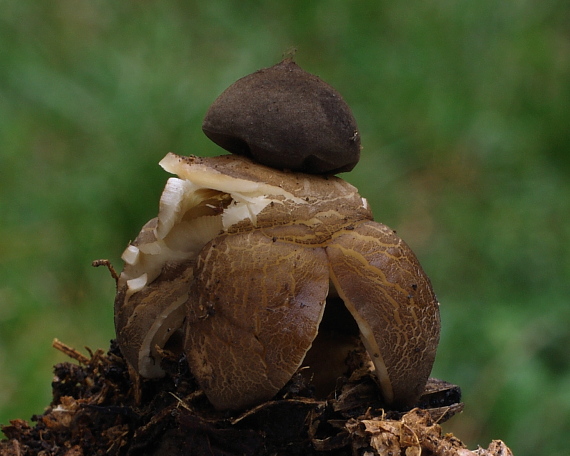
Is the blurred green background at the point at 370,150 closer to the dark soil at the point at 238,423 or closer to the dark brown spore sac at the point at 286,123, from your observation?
the dark soil at the point at 238,423

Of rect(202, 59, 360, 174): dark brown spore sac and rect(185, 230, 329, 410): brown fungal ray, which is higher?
rect(202, 59, 360, 174): dark brown spore sac

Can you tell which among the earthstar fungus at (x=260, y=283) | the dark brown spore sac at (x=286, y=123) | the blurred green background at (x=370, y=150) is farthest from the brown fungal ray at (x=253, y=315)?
the blurred green background at (x=370, y=150)

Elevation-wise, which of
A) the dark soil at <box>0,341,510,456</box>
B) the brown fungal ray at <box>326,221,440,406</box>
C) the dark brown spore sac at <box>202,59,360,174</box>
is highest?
the dark brown spore sac at <box>202,59,360,174</box>

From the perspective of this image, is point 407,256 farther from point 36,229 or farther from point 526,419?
point 36,229

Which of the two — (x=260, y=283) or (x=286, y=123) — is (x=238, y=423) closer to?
(x=260, y=283)

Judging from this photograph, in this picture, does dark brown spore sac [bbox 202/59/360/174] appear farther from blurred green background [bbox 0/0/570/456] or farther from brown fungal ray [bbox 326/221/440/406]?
blurred green background [bbox 0/0/570/456]

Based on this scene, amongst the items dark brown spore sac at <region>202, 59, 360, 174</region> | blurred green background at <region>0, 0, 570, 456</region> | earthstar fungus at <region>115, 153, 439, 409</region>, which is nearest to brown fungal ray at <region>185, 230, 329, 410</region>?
earthstar fungus at <region>115, 153, 439, 409</region>
